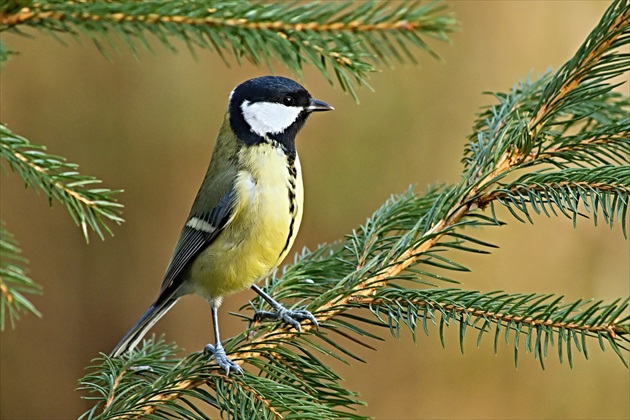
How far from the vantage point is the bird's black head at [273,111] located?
85.6 inches

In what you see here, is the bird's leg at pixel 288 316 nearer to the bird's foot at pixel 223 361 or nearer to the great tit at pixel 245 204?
the bird's foot at pixel 223 361

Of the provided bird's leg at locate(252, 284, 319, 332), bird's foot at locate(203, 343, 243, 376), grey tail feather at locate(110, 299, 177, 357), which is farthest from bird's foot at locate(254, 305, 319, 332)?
grey tail feather at locate(110, 299, 177, 357)

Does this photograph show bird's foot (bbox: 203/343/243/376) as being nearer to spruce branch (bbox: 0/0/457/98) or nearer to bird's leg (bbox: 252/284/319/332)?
bird's leg (bbox: 252/284/319/332)

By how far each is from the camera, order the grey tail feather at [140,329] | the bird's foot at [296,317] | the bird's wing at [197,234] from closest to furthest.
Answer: the bird's foot at [296,317] < the grey tail feather at [140,329] < the bird's wing at [197,234]

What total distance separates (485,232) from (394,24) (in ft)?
7.33

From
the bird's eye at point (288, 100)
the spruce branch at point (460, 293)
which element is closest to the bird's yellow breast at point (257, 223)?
the bird's eye at point (288, 100)

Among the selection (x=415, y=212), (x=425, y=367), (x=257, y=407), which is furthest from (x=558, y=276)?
(x=257, y=407)

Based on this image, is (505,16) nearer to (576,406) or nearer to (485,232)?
(485,232)

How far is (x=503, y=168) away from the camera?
1.43m

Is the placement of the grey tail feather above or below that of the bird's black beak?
below

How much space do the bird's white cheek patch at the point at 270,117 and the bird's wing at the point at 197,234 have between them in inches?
8.2

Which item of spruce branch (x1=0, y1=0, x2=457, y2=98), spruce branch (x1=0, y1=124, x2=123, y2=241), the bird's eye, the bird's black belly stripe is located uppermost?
the bird's eye

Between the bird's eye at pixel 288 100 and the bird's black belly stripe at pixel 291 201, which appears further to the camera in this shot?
the bird's eye at pixel 288 100

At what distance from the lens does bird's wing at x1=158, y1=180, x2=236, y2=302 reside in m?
2.12
